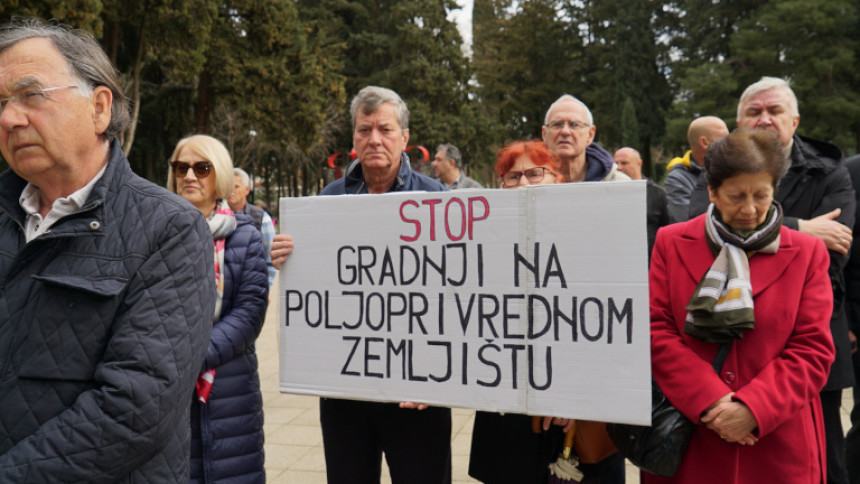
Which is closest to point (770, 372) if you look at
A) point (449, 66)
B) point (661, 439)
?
point (661, 439)

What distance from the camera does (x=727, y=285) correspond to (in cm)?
240

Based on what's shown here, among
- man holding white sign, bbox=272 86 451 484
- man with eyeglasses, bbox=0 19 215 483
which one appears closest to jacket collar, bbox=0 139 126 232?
man with eyeglasses, bbox=0 19 215 483

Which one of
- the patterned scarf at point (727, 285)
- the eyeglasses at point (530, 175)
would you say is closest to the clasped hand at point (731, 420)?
the patterned scarf at point (727, 285)

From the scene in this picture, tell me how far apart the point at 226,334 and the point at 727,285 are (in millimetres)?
1955

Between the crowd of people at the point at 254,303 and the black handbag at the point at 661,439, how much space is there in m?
0.05

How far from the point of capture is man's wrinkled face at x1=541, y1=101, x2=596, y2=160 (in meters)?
3.65

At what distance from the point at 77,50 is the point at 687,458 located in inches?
90.7

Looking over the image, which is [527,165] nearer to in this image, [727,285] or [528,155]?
[528,155]

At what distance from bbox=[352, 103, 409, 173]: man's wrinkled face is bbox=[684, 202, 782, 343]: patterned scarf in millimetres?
1321

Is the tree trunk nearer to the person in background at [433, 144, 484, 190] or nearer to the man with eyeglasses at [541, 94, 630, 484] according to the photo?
the person in background at [433, 144, 484, 190]

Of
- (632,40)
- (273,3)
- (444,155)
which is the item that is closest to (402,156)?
(444,155)

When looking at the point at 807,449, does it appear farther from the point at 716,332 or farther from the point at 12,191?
the point at 12,191

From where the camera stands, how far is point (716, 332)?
2.38 meters

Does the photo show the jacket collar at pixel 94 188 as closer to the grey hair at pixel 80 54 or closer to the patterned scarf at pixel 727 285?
the grey hair at pixel 80 54
